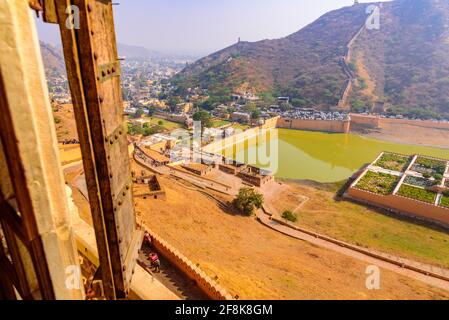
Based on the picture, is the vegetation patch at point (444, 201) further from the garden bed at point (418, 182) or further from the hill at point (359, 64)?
the hill at point (359, 64)

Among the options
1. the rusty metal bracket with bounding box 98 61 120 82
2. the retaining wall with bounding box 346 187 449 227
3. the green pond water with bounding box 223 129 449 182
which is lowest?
the green pond water with bounding box 223 129 449 182

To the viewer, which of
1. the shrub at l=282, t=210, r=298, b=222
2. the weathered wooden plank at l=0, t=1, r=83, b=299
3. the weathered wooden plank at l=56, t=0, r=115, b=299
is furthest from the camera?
the shrub at l=282, t=210, r=298, b=222

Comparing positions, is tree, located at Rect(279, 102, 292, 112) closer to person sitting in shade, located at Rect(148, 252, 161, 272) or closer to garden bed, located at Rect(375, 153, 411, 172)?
garden bed, located at Rect(375, 153, 411, 172)

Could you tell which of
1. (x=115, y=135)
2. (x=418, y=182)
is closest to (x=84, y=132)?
(x=115, y=135)

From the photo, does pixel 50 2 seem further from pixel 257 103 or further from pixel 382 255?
pixel 257 103

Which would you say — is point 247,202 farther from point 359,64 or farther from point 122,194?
point 359,64

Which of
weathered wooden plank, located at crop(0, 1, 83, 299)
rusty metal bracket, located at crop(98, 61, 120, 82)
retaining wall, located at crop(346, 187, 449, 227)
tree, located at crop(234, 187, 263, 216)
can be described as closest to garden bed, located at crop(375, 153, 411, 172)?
retaining wall, located at crop(346, 187, 449, 227)

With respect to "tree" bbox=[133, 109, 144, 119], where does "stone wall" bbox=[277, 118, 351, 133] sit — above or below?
below
